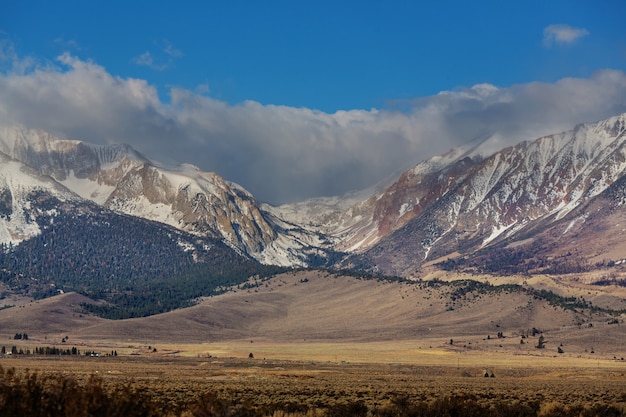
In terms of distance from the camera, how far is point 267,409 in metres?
56.7

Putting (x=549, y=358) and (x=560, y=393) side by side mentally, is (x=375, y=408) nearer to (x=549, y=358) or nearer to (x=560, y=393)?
(x=560, y=393)

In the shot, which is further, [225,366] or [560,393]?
[225,366]

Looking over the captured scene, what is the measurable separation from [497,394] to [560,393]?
25.0ft

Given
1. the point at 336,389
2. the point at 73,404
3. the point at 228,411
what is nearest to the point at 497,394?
the point at 336,389

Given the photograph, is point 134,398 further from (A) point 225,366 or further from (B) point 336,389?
(A) point 225,366

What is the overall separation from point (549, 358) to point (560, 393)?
347 feet

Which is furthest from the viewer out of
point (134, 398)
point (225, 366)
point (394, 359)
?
point (394, 359)

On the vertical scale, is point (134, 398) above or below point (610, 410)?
above

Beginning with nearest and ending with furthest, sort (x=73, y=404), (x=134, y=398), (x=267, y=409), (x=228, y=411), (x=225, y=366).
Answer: (x=73, y=404), (x=134, y=398), (x=228, y=411), (x=267, y=409), (x=225, y=366)

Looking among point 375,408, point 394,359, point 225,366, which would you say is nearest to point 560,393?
point 375,408

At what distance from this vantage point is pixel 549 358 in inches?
7303

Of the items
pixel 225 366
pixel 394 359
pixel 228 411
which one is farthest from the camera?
pixel 394 359

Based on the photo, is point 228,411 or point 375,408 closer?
point 228,411

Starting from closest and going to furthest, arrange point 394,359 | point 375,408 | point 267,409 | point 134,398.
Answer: point 134,398, point 267,409, point 375,408, point 394,359
